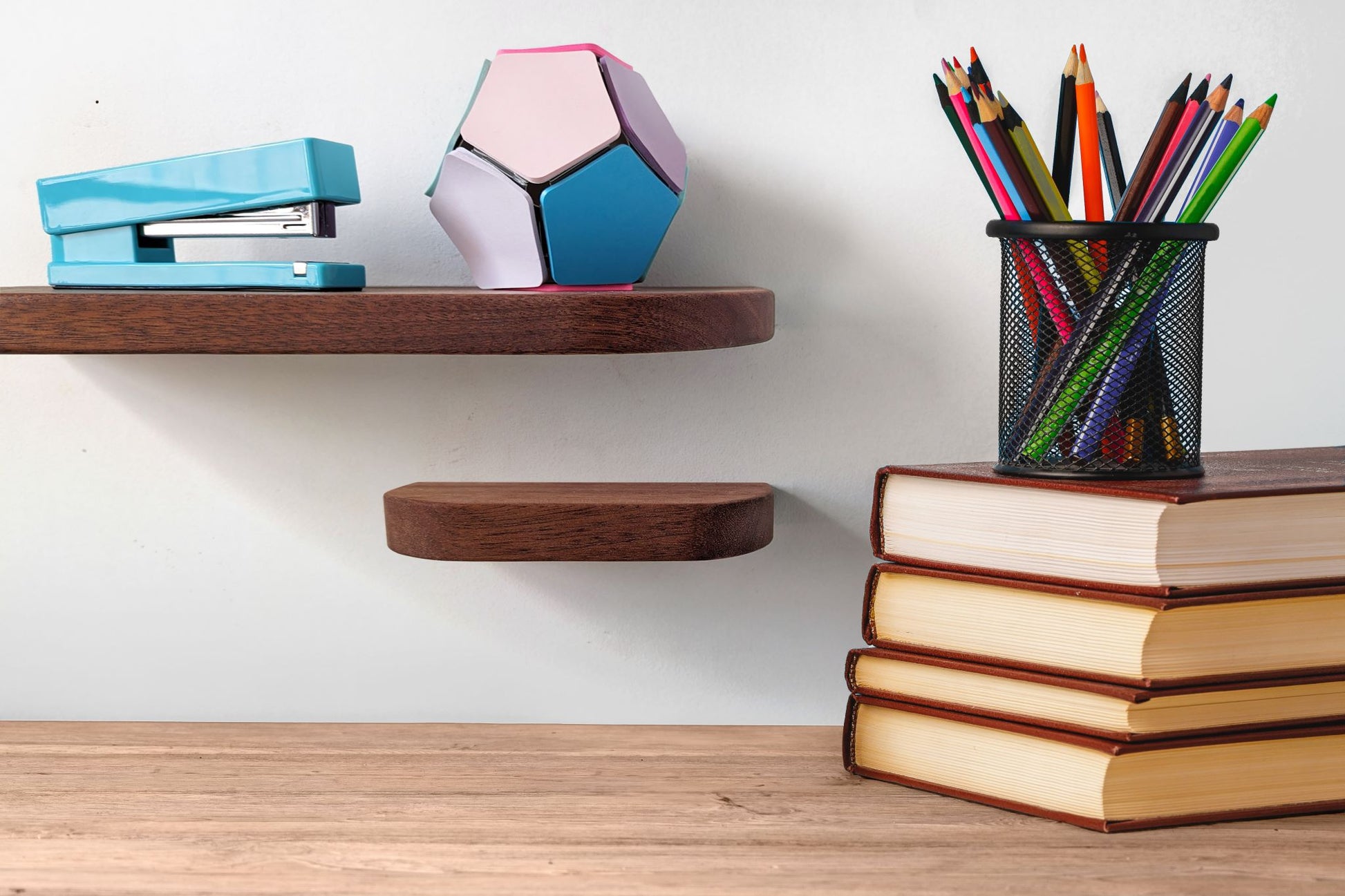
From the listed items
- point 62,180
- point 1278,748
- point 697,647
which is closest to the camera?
point 1278,748

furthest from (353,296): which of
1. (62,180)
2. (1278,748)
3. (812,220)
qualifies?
(1278,748)

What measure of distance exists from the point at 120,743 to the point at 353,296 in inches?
14.0

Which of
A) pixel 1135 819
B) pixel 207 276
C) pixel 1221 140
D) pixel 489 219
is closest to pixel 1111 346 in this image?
pixel 1221 140

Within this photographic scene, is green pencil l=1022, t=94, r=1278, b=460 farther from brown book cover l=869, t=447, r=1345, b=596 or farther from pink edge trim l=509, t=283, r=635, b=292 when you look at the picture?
pink edge trim l=509, t=283, r=635, b=292

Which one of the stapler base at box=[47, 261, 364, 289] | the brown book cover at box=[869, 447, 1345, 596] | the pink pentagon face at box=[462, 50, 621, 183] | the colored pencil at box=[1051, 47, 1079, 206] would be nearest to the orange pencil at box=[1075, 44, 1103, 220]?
the colored pencil at box=[1051, 47, 1079, 206]

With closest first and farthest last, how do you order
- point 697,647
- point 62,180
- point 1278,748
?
1. point 1278,748
2. point 62,180
3. point 697,647

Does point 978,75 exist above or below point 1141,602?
above

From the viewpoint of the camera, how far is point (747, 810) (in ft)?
2.06

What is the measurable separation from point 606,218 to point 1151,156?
0.29m

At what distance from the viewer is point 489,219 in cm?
67

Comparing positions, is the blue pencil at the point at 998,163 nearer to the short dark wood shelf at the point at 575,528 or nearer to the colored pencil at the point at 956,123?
the colored pencil at the point at 956,123

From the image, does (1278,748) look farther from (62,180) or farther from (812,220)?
(62,180)

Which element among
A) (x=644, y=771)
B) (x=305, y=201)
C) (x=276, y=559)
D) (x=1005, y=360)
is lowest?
(x=644, y=771)

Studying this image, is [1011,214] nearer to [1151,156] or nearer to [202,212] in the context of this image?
[1151,156]
